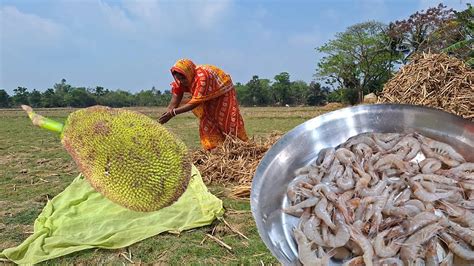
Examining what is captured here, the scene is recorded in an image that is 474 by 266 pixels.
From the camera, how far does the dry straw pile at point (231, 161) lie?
19.8ft

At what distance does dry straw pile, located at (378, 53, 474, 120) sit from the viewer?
408 centimetres

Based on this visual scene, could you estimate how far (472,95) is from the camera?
406cm

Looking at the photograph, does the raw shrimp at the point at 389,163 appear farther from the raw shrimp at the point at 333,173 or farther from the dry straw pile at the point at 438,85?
the dry straw pile at the point at 438,85

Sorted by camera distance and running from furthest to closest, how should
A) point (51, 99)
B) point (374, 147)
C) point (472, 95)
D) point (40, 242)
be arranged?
point (51, 99) < point (472, 95) < point (40, 242) < point (374, 147)

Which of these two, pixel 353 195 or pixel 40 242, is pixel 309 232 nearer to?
pixel 353 195

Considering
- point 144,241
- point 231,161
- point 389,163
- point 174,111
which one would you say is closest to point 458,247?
point 389,163

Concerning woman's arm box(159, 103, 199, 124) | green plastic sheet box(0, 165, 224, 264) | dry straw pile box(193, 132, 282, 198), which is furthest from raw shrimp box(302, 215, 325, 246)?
dry straw pile box(193, 132, 282, 198)

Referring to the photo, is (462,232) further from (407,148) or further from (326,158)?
(326,158)

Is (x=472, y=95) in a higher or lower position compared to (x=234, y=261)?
higher

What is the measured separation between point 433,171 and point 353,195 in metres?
0.52

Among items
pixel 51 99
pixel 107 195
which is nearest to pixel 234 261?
pixel 107 195

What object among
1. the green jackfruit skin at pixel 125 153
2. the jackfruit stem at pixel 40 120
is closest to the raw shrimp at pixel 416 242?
the green jackfruit skin at pixel 125 153

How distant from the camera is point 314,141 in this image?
8.52ft

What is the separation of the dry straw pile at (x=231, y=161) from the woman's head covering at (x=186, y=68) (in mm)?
1189
